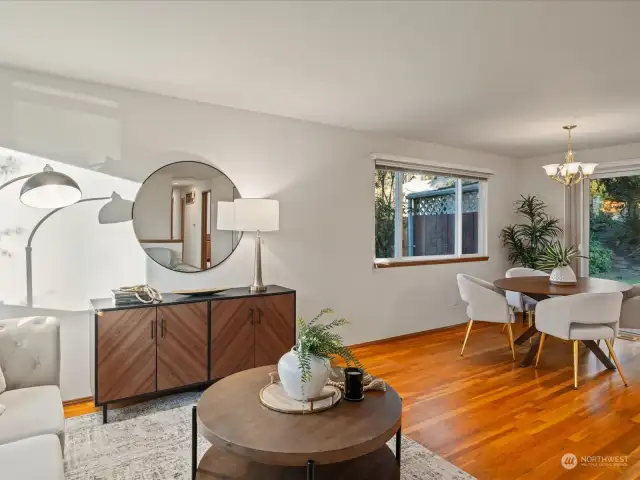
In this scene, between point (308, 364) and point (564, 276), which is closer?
point (308, 364)

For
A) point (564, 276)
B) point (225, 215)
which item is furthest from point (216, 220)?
point (564, 276)

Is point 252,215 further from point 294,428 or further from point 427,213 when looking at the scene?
point 427,213

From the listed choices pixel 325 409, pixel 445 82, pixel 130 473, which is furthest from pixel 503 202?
pixel 130 473

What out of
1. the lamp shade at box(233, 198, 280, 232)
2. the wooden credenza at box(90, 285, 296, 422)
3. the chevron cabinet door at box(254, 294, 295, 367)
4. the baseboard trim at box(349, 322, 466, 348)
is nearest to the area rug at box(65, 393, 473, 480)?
the wooden credenza at box(90, 285, 296, 422)

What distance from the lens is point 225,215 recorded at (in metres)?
3.46

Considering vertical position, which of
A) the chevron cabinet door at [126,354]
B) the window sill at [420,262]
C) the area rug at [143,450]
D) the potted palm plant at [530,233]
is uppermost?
the potted palm plant at [530,233]

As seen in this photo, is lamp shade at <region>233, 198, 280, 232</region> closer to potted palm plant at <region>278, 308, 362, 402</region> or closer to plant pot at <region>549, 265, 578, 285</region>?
potted palm plant at <region>278, 308, 362, 402</region>

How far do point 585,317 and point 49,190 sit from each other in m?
4.11

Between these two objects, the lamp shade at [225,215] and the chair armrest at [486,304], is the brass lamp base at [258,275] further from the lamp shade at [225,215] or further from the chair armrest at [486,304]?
the chair armrest at [486,304]

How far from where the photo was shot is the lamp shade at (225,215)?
11.3ft

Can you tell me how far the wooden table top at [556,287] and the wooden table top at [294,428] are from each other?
2329 mm

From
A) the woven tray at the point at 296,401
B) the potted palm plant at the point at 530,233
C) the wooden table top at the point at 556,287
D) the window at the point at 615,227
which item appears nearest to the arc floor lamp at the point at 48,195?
the woven tray at the point at 296,401

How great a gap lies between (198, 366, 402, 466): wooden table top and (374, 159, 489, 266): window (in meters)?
2.90

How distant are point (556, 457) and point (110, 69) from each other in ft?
11.9
